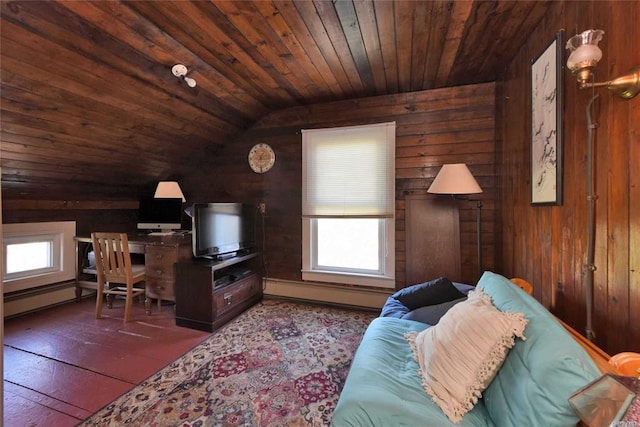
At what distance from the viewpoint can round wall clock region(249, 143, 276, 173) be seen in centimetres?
359

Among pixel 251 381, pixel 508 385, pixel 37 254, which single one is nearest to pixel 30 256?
pixel 37 254

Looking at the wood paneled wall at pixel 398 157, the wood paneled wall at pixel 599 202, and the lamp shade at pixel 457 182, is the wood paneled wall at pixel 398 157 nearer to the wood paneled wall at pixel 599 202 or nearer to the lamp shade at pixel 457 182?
the lamp shade at pixel 457 182

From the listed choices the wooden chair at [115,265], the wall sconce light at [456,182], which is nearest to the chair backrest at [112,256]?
the wooden chair at [115,265]

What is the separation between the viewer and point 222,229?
3098 millimetres

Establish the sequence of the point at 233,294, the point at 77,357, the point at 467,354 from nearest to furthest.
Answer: the point at 467,354 < the point at 77,357 < the point at 233,294

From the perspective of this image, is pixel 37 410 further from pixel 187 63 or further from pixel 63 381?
pixel 187 63

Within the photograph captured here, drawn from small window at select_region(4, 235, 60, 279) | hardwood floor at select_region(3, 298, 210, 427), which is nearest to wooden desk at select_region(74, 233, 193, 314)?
hardwood floor at select_region(3, 298, 210, 427)

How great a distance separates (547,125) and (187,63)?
263 centimetres

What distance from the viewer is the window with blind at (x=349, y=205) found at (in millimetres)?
3146

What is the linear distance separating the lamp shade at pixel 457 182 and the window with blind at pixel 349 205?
0.69m

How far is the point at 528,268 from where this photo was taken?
2061 mm

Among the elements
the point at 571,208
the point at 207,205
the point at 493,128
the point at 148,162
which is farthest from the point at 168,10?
the point at 493,128

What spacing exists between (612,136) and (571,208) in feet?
1.45

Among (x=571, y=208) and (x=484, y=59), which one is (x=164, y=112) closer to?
(x=484, y=59)
